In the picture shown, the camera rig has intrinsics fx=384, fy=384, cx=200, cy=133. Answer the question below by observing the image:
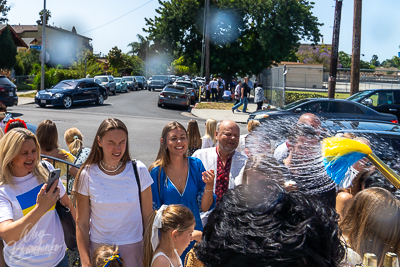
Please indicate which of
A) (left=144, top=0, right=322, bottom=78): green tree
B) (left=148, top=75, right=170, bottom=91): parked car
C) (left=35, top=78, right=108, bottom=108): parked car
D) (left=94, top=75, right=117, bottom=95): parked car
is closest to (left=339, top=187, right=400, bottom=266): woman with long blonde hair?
(left=35, top=78, right=108, bottom=108): parked car

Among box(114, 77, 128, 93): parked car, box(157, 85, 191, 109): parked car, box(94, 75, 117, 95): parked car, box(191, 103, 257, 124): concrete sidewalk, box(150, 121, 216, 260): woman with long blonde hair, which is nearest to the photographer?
box(150, 121, 216, 260): woman with long blonde hair

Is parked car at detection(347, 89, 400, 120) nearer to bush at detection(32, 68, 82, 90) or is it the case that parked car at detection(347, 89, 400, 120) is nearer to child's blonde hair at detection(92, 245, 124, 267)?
child's blonde hair at detection(92, 245, 124, 267)

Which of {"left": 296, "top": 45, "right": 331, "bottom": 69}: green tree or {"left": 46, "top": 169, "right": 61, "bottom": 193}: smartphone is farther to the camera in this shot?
{"left": 296, "top": 45, "right": 331, "bottom": 69}: green tree

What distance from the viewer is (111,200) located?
2.78 meters

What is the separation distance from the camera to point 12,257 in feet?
8.63

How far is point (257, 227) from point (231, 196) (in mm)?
152

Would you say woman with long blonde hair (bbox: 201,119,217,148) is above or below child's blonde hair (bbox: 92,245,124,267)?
above

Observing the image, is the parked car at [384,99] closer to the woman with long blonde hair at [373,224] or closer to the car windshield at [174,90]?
the car windshield at [174,90]

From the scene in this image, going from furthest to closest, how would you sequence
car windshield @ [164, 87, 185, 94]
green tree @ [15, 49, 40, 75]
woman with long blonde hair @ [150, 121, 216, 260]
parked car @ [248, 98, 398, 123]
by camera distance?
green tree @ [15, 49, 40, 75] → car windshield @ [164, 87, 185, 94] → parked car @ [248, 98, 398, 123] → woman with long blonde hair @ [150, 121, 216, 260]

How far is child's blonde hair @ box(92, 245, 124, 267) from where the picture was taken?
8.53ft

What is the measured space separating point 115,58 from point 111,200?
59087 millimetres

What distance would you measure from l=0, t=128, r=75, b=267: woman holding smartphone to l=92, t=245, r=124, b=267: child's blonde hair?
337 millimetres

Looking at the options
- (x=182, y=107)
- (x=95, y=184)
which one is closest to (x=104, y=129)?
(x=95, y=184)

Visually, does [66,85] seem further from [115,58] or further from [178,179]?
[115,58]
